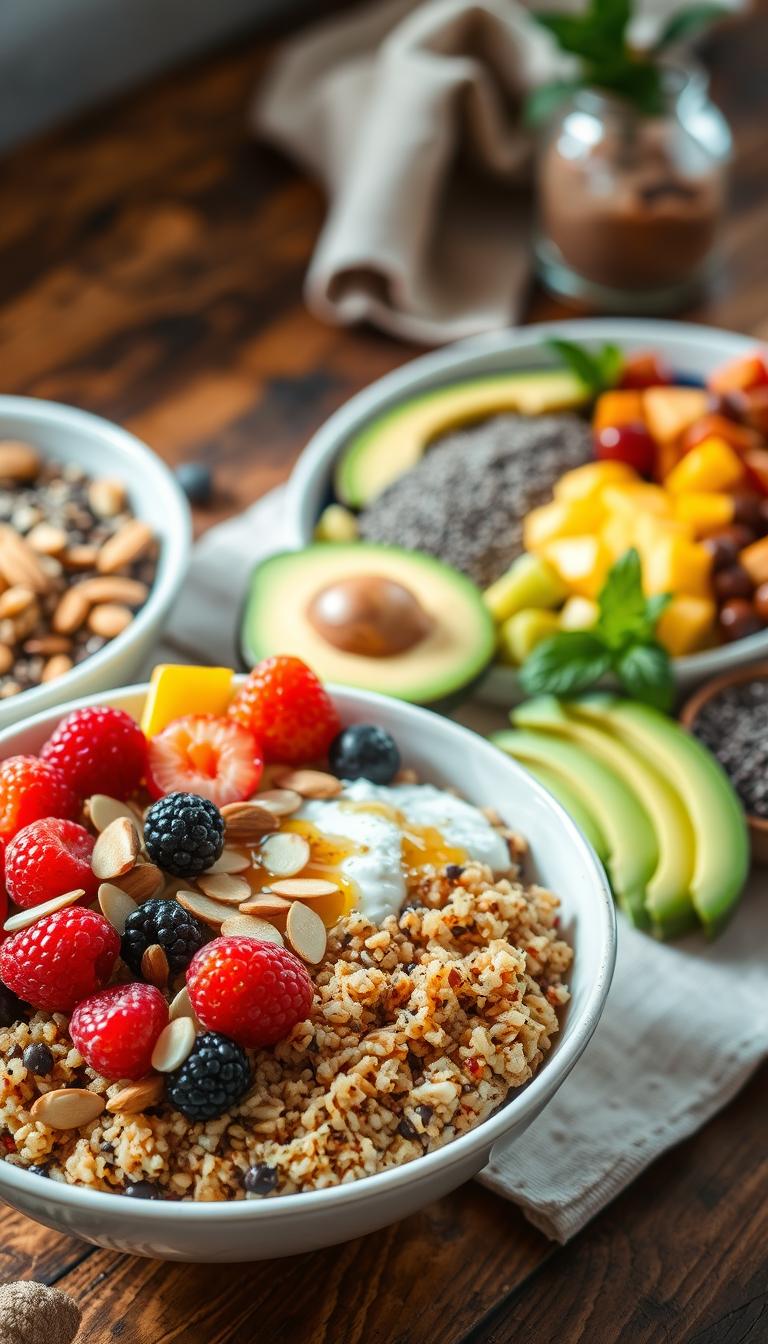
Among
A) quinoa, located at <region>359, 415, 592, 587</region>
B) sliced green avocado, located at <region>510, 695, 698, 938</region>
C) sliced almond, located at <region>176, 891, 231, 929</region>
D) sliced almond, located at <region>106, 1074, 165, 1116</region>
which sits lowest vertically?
sliced green avocado, located at <region>510, 695, 698, 938</region>

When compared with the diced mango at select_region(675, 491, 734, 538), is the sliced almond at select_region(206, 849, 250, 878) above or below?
above

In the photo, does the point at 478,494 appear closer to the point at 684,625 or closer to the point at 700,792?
the point at 684,625

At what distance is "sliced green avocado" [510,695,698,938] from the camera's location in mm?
1374

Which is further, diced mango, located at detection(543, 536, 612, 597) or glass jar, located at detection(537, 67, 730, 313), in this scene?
glass jar, located at detection(537, 67, 730, 313)

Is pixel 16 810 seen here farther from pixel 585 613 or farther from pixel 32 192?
pixel 32 192

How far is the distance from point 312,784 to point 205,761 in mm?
99

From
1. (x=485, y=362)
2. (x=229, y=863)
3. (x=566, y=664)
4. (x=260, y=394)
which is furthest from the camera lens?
(x=260, y=394)

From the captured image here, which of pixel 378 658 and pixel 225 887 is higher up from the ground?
pixel 225 887

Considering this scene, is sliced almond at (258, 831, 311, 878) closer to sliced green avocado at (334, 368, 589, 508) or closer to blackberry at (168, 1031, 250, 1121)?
blackberry at (168, 1031, 250, 1121)

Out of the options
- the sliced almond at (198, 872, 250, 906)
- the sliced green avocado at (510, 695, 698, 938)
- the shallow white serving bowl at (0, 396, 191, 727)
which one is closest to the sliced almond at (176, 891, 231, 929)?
the sliced almond at (198, 872, 250, 906)

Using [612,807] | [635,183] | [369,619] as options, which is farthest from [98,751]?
[635,183]

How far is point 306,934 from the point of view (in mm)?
1114

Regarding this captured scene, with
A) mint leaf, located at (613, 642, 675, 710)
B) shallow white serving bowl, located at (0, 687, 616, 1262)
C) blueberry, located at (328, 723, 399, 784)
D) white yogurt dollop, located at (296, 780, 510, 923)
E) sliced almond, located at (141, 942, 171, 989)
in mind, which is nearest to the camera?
shallow white serving bowl, located at (0, 687, 616, 1262)

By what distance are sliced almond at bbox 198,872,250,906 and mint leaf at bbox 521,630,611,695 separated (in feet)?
1.60
